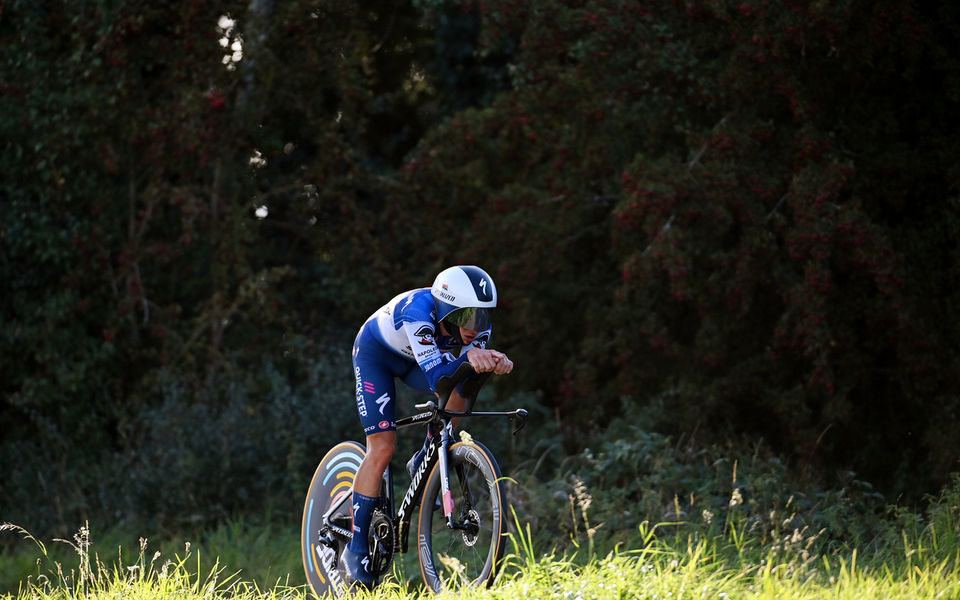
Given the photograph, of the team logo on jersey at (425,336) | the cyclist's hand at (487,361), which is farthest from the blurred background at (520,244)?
the cyclist's hand at (487,361)

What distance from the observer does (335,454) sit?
23.1ft

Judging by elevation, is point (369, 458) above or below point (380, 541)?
above

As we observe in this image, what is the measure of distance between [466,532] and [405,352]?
42.6 inches

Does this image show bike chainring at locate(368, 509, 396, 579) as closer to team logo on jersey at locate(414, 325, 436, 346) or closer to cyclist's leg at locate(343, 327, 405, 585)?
cyclist's leg at locate(343, 327, 405, 585)

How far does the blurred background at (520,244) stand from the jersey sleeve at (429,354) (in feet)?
7.84

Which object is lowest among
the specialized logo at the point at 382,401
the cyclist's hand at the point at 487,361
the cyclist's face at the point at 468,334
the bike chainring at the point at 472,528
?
the bike chainring at the point at 472,528

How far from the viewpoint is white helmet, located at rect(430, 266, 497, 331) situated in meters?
5.62

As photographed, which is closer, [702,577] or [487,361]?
[702,577]

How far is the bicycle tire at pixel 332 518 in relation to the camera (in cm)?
657

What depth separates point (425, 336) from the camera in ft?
18.6

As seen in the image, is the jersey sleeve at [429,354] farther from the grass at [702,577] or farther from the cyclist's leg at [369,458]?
the grass at [702,577]

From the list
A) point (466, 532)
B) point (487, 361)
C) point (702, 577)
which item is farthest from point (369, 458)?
point (702, 577)

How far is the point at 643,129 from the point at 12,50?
22.6 ft

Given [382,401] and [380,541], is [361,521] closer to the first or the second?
[380,541]
